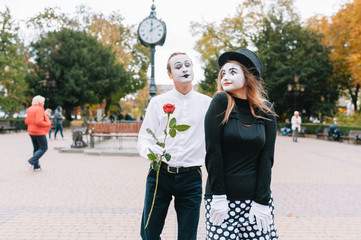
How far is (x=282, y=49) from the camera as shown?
28.3 m

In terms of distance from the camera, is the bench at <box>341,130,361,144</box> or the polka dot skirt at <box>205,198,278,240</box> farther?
the bench at <box>341,130,361,144</box>

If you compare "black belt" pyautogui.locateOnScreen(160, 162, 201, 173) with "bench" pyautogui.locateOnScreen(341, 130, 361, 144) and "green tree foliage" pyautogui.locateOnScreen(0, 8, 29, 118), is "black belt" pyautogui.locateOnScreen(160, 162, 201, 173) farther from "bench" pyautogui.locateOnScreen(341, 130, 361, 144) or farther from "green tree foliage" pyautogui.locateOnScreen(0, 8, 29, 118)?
"green tree foliage" pyautogui.locateOnScreen(0, 8, 29, 118)

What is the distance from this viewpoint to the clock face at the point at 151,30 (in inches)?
396

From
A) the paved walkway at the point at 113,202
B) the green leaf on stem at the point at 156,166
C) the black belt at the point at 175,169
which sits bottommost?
the paved walkway at the point at 113,202

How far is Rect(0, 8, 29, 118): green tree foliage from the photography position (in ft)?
→ 87.7

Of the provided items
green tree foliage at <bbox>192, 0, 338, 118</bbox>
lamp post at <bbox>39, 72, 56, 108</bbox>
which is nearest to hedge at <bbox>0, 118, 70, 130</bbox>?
lamp post at <bbox>39, 72, 56, 108</bbox>

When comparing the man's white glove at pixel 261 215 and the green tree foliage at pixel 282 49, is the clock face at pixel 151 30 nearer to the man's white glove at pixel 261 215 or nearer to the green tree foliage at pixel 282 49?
the man's white glove at pixel 261 215

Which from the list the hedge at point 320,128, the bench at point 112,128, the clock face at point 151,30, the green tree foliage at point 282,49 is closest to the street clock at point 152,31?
the clock face at point 151,30

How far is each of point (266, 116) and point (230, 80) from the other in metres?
0.32

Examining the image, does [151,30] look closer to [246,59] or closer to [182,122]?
[182,122]

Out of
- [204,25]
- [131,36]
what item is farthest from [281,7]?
[131,36]

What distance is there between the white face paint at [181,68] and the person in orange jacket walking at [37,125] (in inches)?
228

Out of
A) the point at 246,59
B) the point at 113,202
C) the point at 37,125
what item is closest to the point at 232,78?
the point at 246,59

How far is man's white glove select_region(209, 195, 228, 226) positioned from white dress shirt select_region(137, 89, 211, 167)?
0.59 metres
